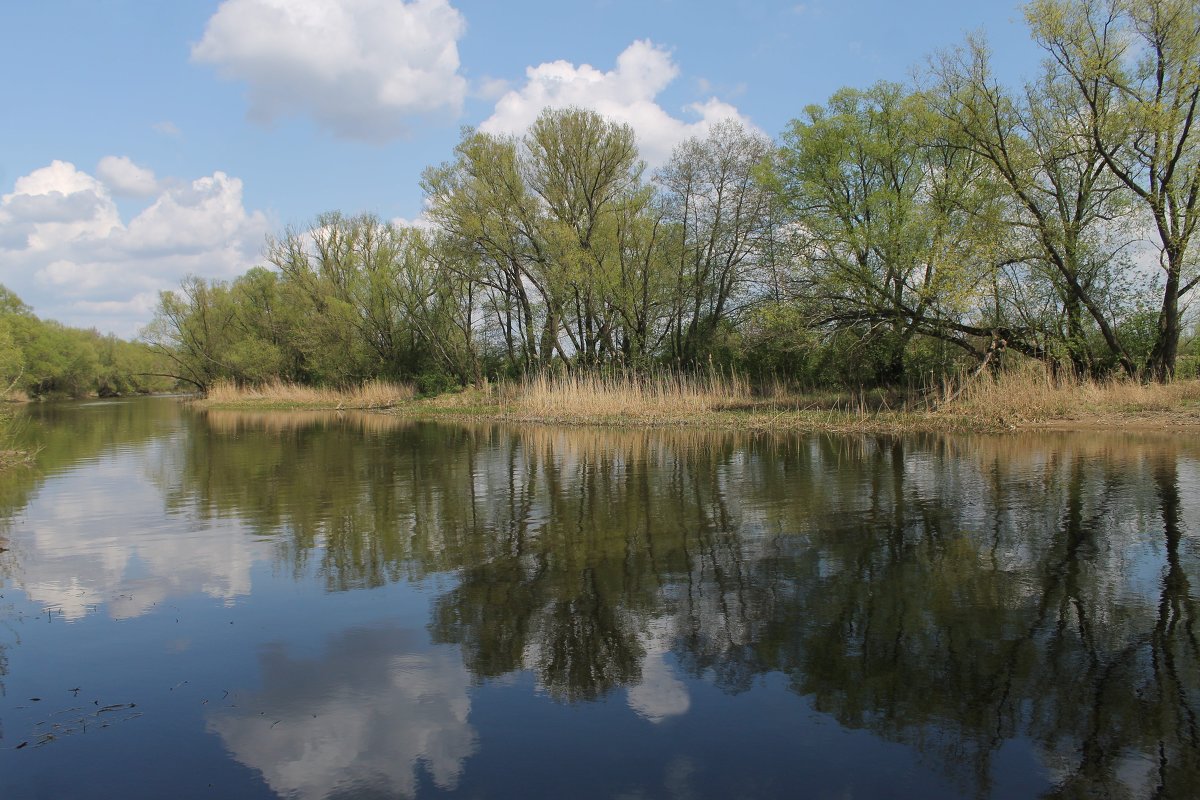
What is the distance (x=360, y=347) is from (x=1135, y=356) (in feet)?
129

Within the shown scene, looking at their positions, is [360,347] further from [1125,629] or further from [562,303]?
[1125,629]

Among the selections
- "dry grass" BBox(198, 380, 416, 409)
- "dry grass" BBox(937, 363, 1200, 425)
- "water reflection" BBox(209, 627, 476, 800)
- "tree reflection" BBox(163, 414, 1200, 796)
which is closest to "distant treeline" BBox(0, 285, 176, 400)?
"dry grass" BBox(198, 380, 416, 409)

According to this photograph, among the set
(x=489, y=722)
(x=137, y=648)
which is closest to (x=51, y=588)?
(x=137, y=648)

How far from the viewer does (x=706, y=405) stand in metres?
25.7

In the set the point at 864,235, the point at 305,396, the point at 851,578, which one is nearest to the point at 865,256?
the point at 864,235

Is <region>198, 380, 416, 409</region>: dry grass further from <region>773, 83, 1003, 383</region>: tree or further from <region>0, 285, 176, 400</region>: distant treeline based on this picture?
<region>773, 83, 1003, 383</region>: tree

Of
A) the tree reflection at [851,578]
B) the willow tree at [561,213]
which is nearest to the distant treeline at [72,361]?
the willow tree at [561,213]

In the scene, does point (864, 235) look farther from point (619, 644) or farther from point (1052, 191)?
point (619, 644)

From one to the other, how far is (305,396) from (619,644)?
147 feet

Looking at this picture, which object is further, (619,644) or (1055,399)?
(1055,399)

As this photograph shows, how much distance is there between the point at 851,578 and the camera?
6578 mm

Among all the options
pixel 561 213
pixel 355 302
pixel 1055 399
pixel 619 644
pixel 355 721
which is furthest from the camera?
pixel 355 302

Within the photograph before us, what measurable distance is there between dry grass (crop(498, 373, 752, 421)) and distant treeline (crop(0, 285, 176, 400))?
40.6 meters

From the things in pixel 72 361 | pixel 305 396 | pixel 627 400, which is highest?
pixel 72 361
